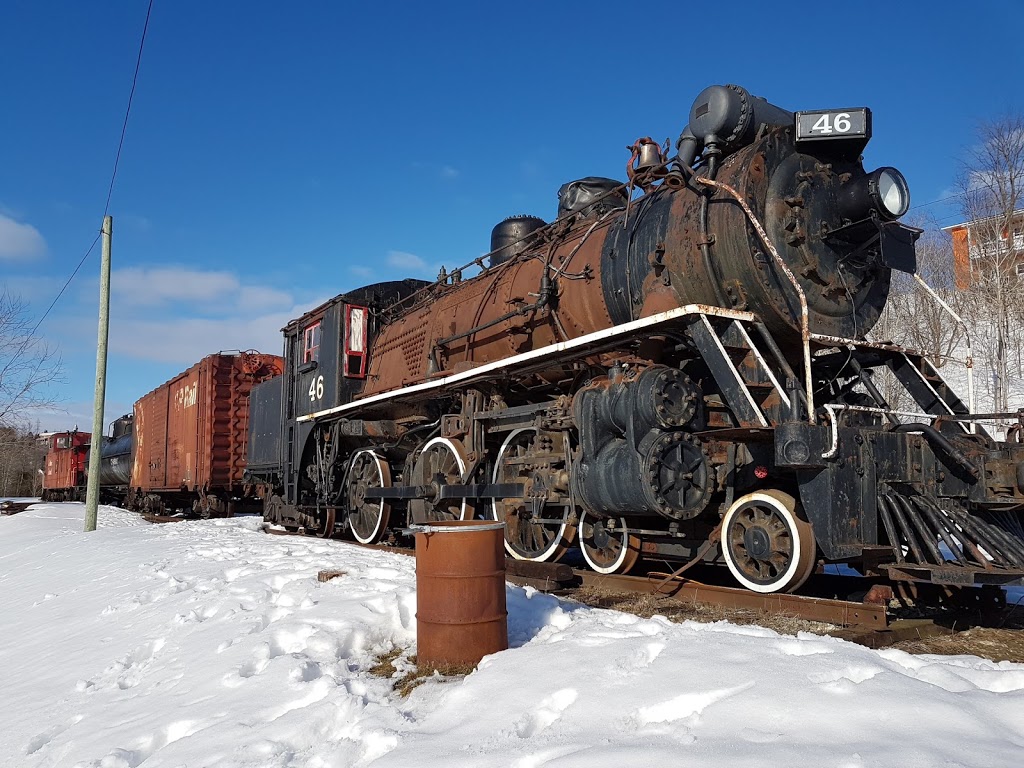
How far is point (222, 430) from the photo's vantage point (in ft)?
58.3

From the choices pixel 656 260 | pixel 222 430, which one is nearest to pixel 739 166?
pixel 656 260

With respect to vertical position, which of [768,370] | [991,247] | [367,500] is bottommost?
[367,500]

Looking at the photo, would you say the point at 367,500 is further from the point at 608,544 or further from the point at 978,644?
the point at 978,644

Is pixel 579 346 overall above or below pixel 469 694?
above

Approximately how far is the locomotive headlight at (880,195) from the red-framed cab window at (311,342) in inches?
322

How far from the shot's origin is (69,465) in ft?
108

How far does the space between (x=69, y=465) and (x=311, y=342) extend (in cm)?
2629

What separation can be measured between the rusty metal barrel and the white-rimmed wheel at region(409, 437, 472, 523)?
12.3 feet

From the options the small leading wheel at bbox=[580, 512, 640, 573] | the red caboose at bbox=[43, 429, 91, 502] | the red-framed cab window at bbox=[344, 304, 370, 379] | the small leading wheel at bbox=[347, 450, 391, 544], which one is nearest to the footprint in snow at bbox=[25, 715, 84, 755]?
the small leading wheel at bbox=[580, 512, 640, 573]

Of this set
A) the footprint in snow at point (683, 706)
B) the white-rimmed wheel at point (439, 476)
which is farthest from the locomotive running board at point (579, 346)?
the footprint in snow at point (683, 706)

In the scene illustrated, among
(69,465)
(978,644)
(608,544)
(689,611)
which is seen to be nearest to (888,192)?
(978,644)

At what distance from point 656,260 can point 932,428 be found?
7.76 ft

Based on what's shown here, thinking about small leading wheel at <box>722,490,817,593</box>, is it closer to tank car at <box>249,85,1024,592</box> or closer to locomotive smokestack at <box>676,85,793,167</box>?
tank car at <box>249,85,1024,592</box>

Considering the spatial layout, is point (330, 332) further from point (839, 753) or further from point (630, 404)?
point (839, 753)
